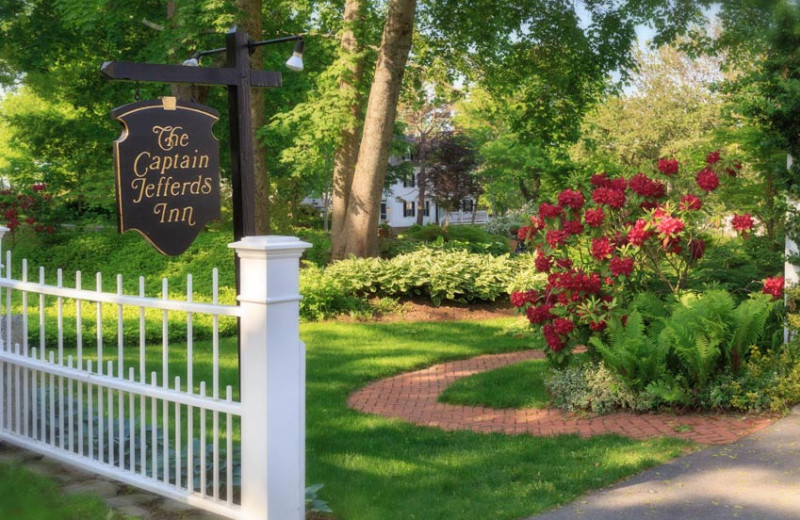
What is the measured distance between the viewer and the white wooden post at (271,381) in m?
4.13

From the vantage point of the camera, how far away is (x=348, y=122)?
16.6 meters

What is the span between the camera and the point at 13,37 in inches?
834

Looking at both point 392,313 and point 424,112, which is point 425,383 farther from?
point 424,112

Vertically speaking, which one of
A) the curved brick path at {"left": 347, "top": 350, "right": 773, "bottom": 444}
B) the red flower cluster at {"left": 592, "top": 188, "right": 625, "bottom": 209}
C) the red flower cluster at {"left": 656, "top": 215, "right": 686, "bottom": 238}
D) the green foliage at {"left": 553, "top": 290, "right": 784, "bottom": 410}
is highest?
the red flower cluster at {"left": 592, "top": 188, "right": 625, "bottom": 209}

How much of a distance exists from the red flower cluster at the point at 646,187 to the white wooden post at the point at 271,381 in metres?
4.74

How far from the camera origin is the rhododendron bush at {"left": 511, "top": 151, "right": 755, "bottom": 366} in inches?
306

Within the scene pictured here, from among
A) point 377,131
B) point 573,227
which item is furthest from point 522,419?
point 377,131

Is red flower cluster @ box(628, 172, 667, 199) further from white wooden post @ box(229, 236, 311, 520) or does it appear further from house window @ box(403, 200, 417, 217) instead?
house window @ box(403, 200, 417, 217)

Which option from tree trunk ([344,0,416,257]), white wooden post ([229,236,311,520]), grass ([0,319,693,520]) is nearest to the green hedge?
tree trunk ([344,0,416,257])

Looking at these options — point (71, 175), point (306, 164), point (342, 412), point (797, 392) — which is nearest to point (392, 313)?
point (306, 164)

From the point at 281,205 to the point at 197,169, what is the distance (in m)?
20.9

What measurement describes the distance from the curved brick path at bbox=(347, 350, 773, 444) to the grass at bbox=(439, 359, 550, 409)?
0.16 m

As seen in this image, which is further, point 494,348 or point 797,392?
point 494,348

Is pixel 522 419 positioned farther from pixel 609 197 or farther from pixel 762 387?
pixel 609 197
